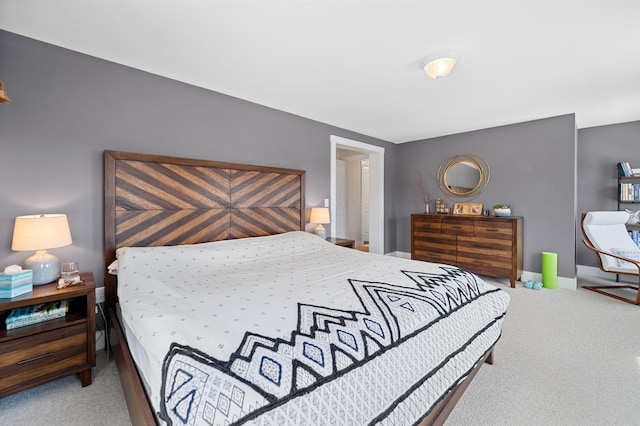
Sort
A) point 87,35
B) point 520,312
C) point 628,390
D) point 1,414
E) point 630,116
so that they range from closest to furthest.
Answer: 1. point 1,414
2. point 628,390
3. point 87,35
4. point 520,312
5. point 630,116

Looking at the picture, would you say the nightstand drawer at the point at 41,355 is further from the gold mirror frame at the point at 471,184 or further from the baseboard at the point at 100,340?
the gold mirror frame at the point at 471,184

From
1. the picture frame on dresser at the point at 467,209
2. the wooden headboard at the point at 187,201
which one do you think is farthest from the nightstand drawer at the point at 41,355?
the picture frame on dresser at the point at 467,209

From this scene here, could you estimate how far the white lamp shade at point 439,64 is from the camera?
221 cm

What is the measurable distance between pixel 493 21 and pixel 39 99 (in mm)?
3367

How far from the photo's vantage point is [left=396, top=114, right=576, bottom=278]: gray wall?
12.5 ft

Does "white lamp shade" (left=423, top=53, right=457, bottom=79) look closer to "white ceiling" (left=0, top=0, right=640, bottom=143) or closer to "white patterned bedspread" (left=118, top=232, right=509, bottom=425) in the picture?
"white ceiling" (left=0, top=0, right=640, bottom=143)

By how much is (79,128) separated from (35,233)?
0.94 meters

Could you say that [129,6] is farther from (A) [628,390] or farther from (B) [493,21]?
(A) [628,390]

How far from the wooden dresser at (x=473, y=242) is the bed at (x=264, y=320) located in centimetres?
221

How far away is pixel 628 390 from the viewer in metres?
1.79

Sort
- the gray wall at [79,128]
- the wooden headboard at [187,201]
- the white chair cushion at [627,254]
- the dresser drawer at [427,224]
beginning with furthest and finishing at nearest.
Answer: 1. the dresser drawer at [427,224]
2. the white chair cushion at [627,254]
3. the wooden headboard at [187,201]
4. the gray wall at [79,128]

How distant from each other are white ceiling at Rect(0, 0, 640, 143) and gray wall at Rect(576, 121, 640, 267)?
1260 millimetres

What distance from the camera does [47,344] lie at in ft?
5.68

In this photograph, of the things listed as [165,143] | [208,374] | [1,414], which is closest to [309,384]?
[208,374]
